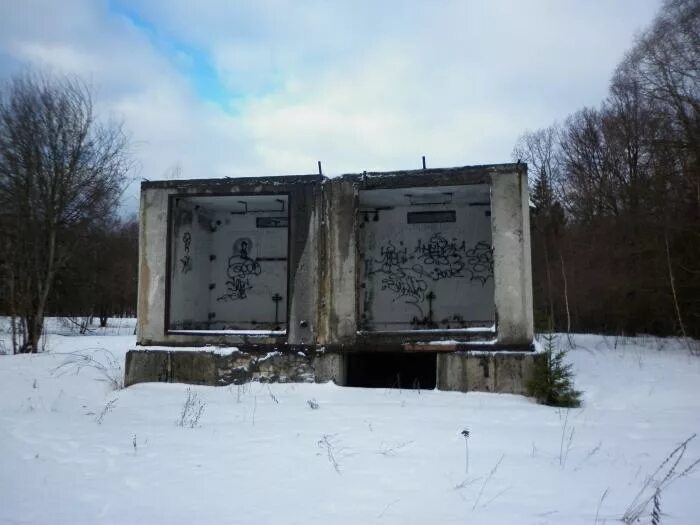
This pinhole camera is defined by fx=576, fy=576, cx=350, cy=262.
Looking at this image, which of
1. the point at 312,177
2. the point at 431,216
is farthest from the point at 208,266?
the point at 431,216

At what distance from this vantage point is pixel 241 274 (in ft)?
34.9

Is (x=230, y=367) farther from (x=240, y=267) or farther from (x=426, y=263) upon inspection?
(x=426, y=263)

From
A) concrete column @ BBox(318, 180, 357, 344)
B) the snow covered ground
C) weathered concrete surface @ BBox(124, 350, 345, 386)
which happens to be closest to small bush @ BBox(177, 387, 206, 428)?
the snow covered ground

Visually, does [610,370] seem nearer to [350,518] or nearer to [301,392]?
[301,392]

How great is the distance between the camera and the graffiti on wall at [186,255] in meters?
9.73

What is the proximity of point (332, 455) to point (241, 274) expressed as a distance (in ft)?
21.1

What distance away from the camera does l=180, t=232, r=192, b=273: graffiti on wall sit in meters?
9.73

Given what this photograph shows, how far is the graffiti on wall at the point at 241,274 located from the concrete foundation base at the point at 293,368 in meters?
2.24

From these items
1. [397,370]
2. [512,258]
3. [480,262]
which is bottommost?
[397,370]

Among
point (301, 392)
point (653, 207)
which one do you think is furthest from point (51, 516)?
point (653, 207)

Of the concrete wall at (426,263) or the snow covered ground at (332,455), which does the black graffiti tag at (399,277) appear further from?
the snow covered ground at (332,455)

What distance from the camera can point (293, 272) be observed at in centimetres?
843

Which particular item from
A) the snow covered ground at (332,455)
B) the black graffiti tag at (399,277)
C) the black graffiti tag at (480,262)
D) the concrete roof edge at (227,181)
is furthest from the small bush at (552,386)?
the concrete roof edge at (227,181)

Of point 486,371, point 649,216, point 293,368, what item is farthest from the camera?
point 649,216
